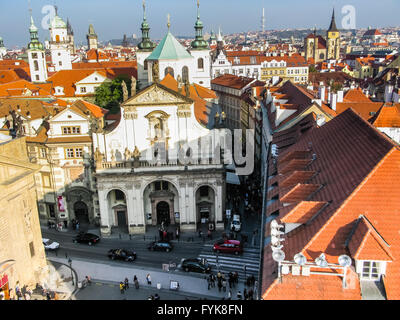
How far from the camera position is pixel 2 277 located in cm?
2945

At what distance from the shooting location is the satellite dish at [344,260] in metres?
18.0

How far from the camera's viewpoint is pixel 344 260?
1802cm

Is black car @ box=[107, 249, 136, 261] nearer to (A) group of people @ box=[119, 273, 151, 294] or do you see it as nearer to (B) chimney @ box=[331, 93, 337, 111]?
(A) group of people @ box=[119, 273, 151, 294]

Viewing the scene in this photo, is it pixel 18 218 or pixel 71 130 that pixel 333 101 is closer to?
pixel 71 130

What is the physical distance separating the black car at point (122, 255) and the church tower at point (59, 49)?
10544 centimetres

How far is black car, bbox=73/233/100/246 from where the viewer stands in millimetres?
46750

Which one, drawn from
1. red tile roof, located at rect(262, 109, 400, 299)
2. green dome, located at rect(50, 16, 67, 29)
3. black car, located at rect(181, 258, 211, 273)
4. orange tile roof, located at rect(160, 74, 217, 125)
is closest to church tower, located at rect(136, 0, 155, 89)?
orange tile roof, located at rect(160, 74, 217, 125)

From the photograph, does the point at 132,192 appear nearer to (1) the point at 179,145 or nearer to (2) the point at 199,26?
(1) the point at 179,145

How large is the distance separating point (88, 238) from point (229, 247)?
15698 millimetres

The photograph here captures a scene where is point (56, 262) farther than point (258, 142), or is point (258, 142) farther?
point (258, 142)

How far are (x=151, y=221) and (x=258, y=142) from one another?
2438cm

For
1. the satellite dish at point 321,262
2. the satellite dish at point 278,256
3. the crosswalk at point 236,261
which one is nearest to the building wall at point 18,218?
the crosswalk at point 236,261

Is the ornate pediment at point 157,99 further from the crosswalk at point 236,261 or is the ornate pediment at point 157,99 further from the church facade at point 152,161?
the crosswalk at point 236,261
